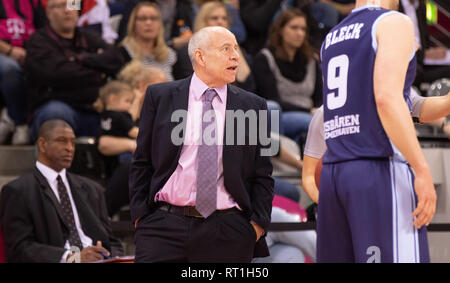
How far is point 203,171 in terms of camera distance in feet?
10.3

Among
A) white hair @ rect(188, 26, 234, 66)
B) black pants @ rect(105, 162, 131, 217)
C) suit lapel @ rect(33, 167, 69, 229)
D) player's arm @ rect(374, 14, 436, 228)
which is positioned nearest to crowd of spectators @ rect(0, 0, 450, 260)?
black pants @ rect(105, 162, 131, 217)

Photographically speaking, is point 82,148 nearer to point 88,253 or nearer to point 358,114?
point 88,253

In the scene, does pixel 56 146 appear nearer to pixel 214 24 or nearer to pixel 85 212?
pixel 85 212

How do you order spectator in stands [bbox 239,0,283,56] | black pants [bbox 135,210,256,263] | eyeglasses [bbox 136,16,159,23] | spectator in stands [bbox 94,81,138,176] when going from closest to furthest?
black pants [bbox 135,210,256,263], spectator in stands [bbox 94,81,138,176], eyeglasses [bbox 136,16,159,23], spectator in stands [bbox 239,0,283,56]

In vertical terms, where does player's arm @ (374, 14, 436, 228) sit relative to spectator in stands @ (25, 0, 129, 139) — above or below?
below

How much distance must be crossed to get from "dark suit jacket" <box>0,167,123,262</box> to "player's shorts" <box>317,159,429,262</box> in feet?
7.59

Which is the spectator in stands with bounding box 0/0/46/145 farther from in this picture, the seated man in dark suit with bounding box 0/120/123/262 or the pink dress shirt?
the pink dress shirt

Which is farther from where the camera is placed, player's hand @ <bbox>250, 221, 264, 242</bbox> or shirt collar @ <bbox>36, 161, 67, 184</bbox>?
shirt collar @ <bbox>36, 161, 67, 184</bbox>

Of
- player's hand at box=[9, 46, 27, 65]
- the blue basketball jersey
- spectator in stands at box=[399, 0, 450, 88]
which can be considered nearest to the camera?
the blue basketball jersey

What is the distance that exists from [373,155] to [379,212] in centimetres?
22

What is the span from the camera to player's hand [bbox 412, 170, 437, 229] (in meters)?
2.48

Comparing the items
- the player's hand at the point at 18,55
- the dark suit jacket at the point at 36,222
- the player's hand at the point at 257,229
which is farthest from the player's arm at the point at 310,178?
the player's hand at the point at 18,55

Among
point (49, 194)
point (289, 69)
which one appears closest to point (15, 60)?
point (49, 194)

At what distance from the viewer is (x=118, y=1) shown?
24.2 ft
